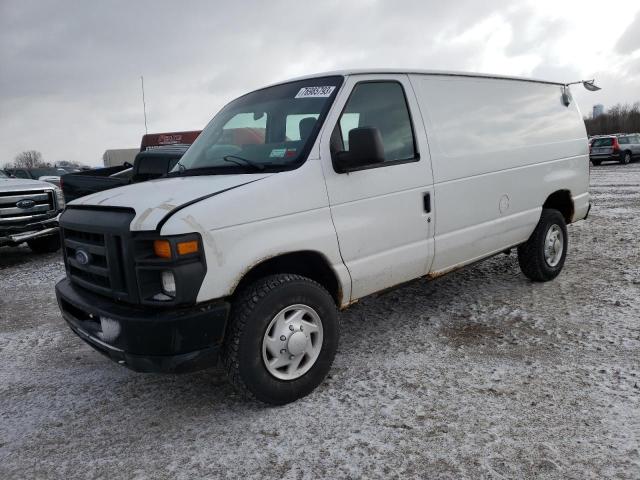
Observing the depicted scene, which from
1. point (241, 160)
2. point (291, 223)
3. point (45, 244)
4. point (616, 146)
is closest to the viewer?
point (291, 223)

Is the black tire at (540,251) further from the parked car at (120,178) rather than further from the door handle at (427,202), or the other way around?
the parked car at (120,178)

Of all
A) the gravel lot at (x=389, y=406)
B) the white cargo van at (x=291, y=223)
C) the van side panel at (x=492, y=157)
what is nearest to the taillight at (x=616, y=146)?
the van side panel at (x=492, y=157)

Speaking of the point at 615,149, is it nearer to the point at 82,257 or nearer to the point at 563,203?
the point at 563,203

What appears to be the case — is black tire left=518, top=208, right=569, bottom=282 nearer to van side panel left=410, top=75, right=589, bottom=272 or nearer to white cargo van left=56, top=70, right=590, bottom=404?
van side panel left=410, top=75, right=589, bottom=272

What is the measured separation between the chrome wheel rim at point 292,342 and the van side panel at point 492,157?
1.28 m

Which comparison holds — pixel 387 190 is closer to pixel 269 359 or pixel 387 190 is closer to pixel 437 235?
pixel 437 235

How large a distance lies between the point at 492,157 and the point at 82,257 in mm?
3283

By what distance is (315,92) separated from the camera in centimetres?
345

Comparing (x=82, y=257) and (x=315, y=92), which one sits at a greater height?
(x=315, y=92)

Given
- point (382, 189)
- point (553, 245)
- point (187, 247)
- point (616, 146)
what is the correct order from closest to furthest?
point (187, 247)
point (382, 189)
point (553, 245)
point (616, 146)

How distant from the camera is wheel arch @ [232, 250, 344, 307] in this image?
3.00 m

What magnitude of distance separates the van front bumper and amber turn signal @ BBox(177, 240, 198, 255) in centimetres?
31

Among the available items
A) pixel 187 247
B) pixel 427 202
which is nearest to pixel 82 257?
pixel 187 247

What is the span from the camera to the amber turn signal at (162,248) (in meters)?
2.56
